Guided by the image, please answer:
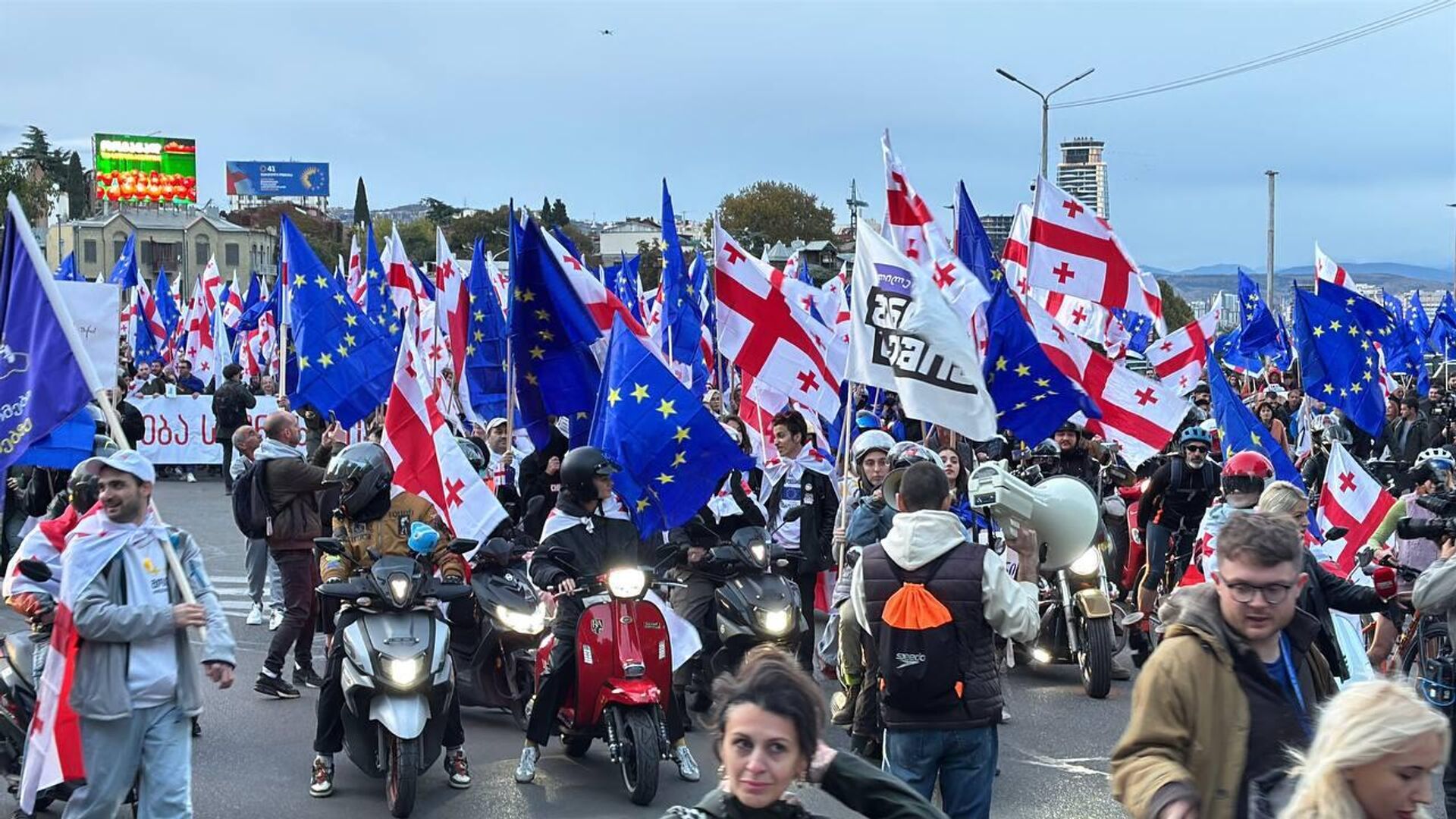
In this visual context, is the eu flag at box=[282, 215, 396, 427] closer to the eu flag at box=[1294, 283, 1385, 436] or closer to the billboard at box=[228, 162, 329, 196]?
the eu flag at box=[1294, 283, 1385, 436]

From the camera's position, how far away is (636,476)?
9.20 m

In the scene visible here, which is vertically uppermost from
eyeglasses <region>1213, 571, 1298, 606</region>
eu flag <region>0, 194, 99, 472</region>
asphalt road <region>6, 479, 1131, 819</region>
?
eu flag <region>0, 194, 99, 472</region>

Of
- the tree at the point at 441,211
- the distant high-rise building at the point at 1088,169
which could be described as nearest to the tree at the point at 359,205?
the tree at the point at 441,211

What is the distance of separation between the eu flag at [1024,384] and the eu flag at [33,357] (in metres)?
7.28

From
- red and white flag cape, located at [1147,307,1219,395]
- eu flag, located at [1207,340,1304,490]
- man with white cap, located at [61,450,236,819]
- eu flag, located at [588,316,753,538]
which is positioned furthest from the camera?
red and white flag cape, located at [1147,307,1219,395]

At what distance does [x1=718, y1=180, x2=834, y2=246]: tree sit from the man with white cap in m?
87.9

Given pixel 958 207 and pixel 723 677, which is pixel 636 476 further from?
pixel 958 207

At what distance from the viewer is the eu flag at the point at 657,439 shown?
30.3 feet

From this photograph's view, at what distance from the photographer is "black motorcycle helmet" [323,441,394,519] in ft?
29.5

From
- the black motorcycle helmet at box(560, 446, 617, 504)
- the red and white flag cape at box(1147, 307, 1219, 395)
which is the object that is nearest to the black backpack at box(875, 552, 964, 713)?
the black motorcycle helmet at box(560, 446, 617, 504)

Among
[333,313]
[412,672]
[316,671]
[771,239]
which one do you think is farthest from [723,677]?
[771,239]

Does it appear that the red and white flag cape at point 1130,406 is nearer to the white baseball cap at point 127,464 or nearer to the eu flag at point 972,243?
the eu flag at point 972,243

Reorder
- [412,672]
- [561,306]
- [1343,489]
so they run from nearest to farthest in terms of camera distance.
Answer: [412,672] → [1343,489] → [561,306]

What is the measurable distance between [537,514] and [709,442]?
1672mm
